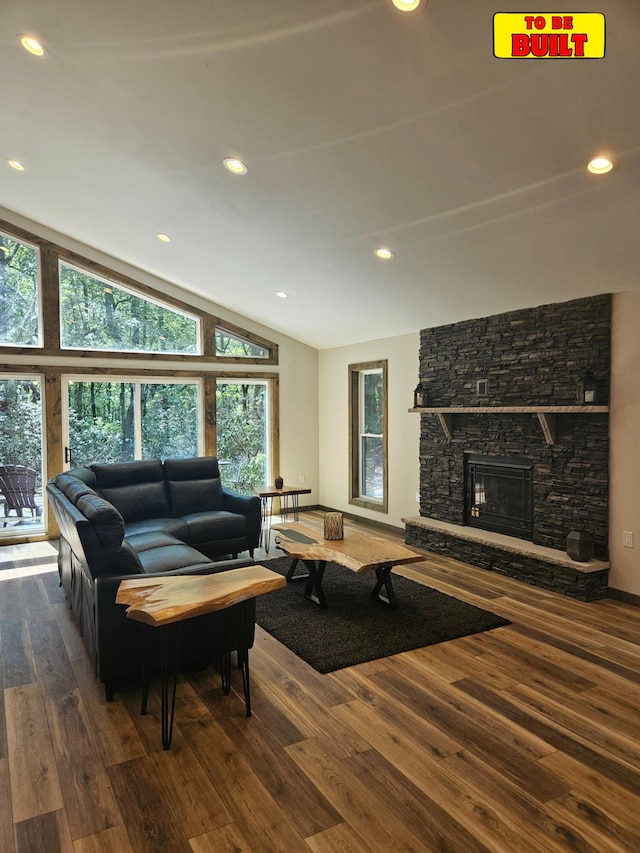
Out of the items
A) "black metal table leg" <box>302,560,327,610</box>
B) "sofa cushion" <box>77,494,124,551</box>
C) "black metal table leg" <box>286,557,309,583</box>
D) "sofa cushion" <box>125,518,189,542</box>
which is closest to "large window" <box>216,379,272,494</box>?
"sofa cushion" <box>125,518,189,542</box>

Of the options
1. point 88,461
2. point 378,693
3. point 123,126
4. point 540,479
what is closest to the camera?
point 378,693

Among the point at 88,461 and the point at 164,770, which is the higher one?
the point at 88,461

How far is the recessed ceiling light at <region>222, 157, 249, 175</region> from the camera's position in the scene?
3.91 m

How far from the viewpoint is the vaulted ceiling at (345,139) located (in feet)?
8.57

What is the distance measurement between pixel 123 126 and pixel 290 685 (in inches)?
145

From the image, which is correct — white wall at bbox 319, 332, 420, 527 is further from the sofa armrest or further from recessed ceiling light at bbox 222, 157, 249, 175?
recessed ceiling light at bbox 222, 157, 249, 175

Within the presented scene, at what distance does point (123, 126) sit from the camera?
3.86 meters

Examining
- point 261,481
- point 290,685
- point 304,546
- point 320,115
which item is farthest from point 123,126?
point 261,481

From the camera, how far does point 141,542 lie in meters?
4.49

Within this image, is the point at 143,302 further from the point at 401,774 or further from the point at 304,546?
the point at 401,774

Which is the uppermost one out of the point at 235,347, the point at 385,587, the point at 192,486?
the point at 235,347

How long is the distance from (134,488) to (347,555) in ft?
8.08

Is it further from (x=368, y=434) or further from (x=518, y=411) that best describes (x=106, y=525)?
(x=368, y=434)

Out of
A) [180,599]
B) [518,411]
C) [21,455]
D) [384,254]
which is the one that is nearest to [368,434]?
[518,411]
